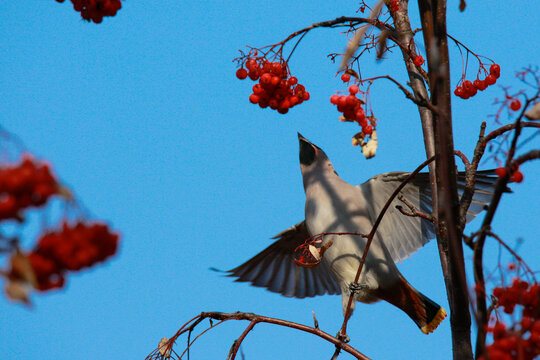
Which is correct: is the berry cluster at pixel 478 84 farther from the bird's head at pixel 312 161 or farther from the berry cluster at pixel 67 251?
the berry cluster at pixel 67 251

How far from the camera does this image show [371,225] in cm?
504

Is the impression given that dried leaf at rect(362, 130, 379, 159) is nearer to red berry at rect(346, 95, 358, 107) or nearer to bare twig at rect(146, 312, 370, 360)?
red berry at rect(346, 95, 358, 107)

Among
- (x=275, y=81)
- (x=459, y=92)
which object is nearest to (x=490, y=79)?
(x=459, y=92)

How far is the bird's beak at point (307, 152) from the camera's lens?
5.67 m

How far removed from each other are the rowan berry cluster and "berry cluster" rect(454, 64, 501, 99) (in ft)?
5.83

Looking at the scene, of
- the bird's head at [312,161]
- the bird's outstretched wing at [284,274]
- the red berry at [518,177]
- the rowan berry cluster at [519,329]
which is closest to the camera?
the rowan berry cluster at [519,329]

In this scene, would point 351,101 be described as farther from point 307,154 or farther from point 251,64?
point 307,154

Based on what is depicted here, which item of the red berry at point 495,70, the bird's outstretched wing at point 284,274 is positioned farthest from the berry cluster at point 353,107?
the bird's outstretched wing at point 284,274

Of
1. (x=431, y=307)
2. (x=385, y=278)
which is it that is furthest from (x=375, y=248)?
(x=431, y=307)

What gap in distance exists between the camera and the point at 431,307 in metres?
5.07

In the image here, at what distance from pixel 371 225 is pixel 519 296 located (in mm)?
2922

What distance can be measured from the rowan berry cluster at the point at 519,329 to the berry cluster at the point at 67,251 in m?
0.91

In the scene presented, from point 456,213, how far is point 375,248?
2.50 metres

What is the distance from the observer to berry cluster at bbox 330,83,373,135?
260 cm
